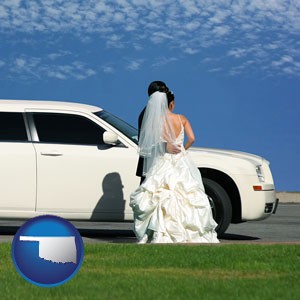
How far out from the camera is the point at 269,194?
40.8ft

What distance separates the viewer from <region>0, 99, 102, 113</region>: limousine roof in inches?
495

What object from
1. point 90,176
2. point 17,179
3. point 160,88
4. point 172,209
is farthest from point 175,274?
point 17,179

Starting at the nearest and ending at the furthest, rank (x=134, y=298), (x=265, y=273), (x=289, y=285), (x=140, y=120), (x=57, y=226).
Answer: (x=57, y=226) → (x=134, y=298) → (x=289, y=285) → (x=265, y=273) → (x=140, y=120)

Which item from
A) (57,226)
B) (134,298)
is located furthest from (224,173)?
(57,226)

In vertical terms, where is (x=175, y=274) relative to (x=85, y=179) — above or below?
below

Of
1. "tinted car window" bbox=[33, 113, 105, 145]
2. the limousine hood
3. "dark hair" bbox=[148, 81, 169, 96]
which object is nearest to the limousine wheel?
the limousine hood

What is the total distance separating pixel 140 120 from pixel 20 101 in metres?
2.33

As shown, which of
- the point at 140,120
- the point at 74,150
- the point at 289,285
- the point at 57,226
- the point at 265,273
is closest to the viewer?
the point at 57,226

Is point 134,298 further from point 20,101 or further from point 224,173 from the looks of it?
point 20,101

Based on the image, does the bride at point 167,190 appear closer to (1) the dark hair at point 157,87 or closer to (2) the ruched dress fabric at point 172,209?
(2) the ruched dress fabric at point 172,209

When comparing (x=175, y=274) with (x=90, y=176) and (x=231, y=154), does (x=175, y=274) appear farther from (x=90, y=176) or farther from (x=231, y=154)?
(x=231, y=154)

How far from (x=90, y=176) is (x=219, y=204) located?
186 centimetres

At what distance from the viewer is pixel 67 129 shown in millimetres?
12430

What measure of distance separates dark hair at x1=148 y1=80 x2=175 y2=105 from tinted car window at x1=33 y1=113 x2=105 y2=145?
51.7 inches
